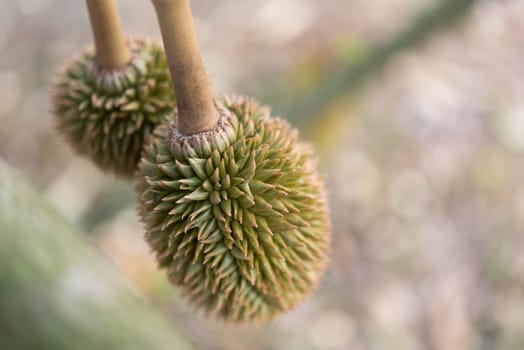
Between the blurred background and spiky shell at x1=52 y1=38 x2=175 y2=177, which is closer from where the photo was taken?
spiky shell at x1=52 y1=38 x2=175 y2=177

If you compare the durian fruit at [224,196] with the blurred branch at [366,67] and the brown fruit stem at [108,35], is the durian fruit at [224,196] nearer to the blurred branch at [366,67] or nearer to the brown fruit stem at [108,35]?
the brown fruit stem at [108,35]

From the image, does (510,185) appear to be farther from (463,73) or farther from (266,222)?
(266,222)

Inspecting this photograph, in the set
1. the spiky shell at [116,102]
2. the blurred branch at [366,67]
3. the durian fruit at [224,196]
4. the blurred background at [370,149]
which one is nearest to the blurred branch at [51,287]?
the durian fruit at [224,196]

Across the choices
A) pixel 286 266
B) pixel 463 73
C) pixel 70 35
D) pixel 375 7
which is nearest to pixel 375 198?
pixel 463 73

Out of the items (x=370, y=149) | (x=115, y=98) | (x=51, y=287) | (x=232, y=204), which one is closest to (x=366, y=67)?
(x=370, y=149)

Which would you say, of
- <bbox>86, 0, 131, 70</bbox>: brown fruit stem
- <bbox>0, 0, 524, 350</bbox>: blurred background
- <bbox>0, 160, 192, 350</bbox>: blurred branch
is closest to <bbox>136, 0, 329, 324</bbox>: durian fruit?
<bbox>0, 160, 192, 350</bbox>: blurred branch

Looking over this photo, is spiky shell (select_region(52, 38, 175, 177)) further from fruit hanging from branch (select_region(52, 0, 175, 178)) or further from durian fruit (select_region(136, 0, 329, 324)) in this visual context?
durian fruit (select_region(136, 0, 329, 324))

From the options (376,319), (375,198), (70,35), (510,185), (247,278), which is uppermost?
(510,185)
